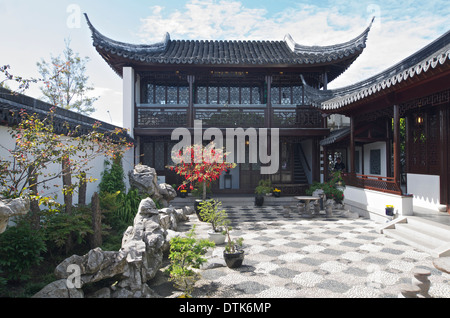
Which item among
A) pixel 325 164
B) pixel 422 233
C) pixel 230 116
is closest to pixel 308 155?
pixel 325 164

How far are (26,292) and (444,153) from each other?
889 centimetres

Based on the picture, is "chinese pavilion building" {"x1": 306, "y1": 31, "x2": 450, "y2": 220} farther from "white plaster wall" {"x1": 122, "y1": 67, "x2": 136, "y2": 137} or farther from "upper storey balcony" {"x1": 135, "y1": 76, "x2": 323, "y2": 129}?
"white plaster wall" {"x1": 122, "y1": 67, "x2": 136, "y2": 137}

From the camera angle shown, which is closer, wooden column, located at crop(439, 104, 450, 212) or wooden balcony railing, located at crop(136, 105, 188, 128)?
wooden column, located at crop(439, 104, 450, 212)

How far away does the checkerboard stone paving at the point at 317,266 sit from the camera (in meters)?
3.61

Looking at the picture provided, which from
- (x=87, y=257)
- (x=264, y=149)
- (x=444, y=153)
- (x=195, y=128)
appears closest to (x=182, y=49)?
(x=195, y=128)

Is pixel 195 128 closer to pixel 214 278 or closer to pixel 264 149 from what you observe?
→ pixel 264 149

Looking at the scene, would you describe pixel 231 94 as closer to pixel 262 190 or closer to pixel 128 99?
pixel 128 99

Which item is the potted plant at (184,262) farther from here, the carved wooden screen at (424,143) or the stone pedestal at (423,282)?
the carved wooden screen at (424,143)

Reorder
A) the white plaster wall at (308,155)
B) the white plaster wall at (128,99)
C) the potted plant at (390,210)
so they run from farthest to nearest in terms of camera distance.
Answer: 1. the white plaster wall at (308,155)
2. the white plaster wall at (128,99)
3. the potted plant at (390,210)

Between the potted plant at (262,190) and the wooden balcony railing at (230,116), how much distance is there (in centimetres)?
228

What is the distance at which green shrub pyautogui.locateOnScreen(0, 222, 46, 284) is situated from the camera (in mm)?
3338

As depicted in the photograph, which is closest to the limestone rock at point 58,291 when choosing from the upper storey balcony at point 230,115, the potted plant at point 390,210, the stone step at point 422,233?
→ the stone step at point 422,233

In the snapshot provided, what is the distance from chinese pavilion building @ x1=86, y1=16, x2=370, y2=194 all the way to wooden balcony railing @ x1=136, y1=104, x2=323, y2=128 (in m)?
0.04

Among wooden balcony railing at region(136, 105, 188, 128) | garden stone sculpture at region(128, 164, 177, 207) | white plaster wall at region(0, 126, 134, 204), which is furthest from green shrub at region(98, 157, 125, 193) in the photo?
wooden balcony railing at region(136, 105, 188, 128)
